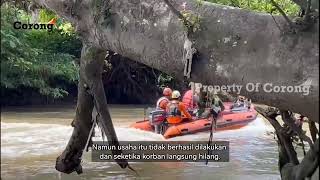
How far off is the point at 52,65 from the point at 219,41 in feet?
30.7

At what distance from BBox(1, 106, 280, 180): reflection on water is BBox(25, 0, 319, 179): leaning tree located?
1.77m

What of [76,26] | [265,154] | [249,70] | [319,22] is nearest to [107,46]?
[76,26]

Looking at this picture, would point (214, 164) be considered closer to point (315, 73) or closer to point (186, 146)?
point (186, 146)

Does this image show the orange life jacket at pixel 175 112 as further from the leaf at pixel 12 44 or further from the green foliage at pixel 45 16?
the leaf at pixel 12 44

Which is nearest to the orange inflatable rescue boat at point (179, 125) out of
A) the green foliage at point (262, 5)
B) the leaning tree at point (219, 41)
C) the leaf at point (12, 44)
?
the green foliage at point (262, 5)

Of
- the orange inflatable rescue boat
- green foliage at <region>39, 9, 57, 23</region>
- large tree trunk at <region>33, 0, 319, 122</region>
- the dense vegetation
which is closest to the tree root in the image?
large tree trunk at <region>33, 0, 319, 122</region>

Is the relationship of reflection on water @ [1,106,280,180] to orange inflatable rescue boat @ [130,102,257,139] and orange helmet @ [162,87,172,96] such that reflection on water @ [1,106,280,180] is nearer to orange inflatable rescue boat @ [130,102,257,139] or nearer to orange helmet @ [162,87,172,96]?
orange inflatable rescue boat @ [130,102,257,139]

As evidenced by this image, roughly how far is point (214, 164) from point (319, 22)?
648cm

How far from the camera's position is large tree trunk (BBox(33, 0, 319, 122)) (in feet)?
10.4

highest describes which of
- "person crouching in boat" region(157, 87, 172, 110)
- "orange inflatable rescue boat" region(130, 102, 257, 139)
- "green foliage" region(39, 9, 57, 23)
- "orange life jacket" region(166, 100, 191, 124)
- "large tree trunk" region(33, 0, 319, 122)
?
"green foliage" region(39, 9, 57, 23)

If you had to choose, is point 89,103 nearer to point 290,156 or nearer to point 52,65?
point 290,156

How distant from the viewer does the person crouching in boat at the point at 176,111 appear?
39.7ft

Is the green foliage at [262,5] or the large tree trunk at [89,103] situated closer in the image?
the large tree trunk at [89,103]

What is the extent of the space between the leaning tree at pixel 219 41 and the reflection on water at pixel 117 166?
5.80ft
